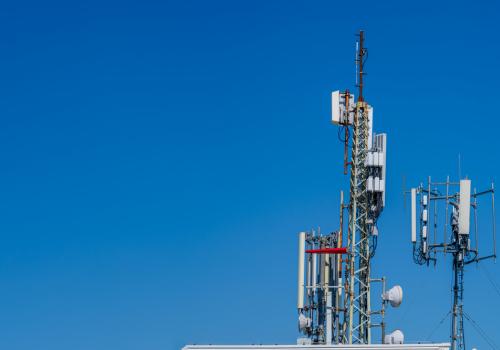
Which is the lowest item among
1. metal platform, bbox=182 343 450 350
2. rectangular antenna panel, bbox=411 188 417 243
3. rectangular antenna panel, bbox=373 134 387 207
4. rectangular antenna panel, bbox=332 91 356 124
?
metal platform, bbox=182 343 450 350

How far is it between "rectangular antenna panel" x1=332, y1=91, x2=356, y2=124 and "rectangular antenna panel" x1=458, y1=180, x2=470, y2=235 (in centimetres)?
1195

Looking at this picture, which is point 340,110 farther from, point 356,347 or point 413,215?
point 356,347

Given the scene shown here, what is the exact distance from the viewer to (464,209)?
65.8 meters

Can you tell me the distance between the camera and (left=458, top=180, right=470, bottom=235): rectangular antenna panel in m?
65.8

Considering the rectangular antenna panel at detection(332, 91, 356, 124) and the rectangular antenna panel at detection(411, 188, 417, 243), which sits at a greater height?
the rectangular antenna panel at detection(332, 91, 356, 124)

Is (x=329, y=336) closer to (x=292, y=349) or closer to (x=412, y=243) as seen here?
(x=412, y=243)

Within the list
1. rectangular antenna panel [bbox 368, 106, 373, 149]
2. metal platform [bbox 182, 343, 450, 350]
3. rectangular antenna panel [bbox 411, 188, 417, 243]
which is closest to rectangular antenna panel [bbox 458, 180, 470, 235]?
rectangular antenna panel [bbox 411, 188, 417, 243]

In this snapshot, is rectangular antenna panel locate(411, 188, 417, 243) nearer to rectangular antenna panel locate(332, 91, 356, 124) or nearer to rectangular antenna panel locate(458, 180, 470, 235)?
rectangular antenna panel locate(458, 180, 470, 235)

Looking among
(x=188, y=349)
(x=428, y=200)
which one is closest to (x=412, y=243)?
(x=428, y=200)

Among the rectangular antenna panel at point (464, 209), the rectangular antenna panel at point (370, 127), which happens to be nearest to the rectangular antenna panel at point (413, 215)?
the rectangular antenna panel at point (464, 209)

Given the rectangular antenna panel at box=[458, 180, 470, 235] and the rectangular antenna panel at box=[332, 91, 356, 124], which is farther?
the rectangular antenna panel at box=[332, 91, 356, 124]

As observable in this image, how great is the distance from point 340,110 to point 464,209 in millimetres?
13326

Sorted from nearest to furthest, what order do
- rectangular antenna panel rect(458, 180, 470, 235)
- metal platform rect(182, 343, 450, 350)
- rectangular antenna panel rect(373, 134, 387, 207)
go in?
1. metal platform rect(182, 343, 450, 350)
2. rectangular antenna panel rect(458, 180, 470, 235)
3. rectangular antenna panel rect(373, 134, 387, 207)

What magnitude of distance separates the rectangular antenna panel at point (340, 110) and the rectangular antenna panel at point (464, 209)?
11.9m
